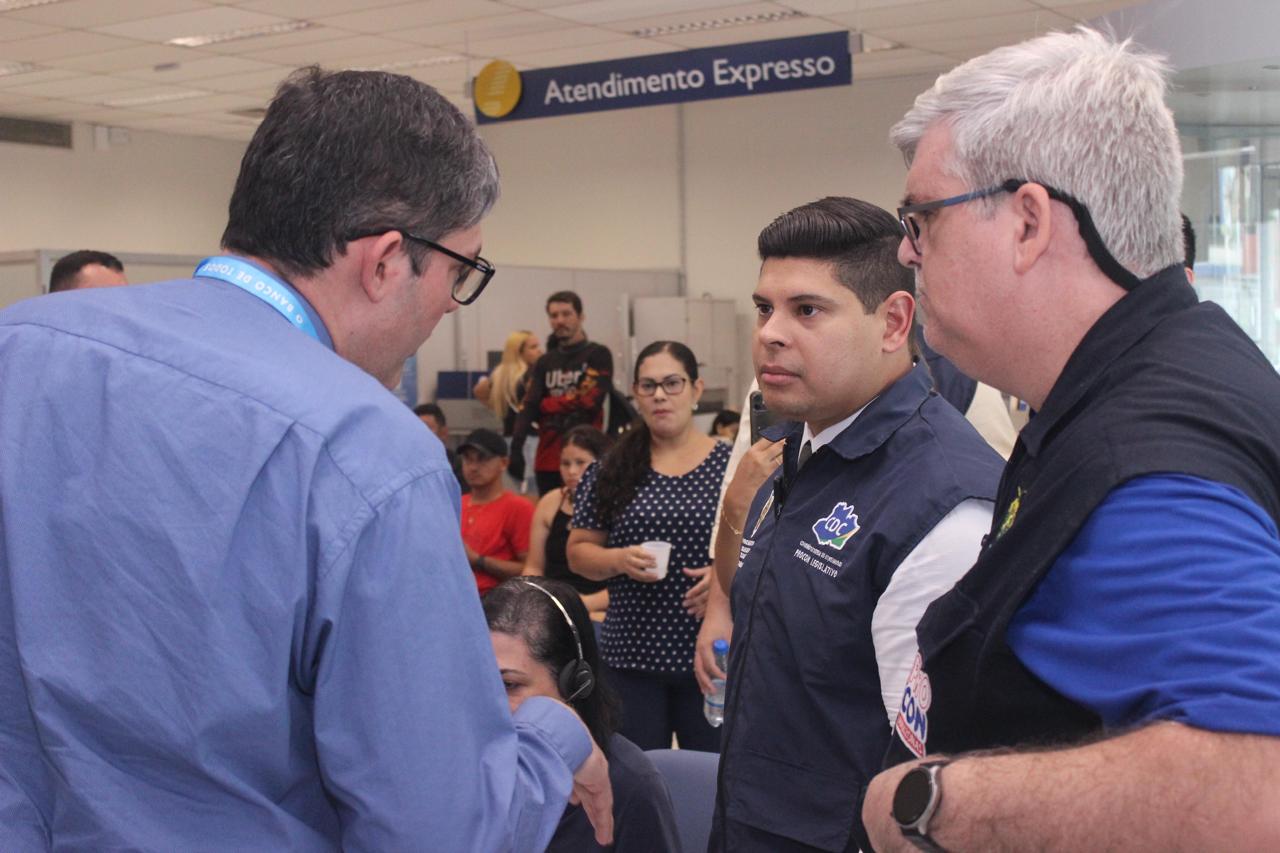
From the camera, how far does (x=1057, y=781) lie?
87 cm

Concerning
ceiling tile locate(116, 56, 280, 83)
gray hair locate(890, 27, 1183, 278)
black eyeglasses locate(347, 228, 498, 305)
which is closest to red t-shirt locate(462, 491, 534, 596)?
black eyeglasses locate(347, 228, 498, 305)

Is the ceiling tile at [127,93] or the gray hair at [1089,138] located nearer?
the gray hair at [1089,138]

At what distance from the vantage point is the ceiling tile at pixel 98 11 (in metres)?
7.68

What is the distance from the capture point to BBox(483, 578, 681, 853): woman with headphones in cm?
220

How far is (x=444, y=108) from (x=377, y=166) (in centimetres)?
10

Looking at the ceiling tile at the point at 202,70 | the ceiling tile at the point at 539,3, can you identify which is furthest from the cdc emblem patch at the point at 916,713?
the ceiling tile at the point at 202,70

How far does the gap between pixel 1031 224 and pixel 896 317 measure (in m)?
0.90

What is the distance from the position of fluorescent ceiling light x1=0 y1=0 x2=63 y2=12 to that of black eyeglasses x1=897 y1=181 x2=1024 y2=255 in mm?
7820

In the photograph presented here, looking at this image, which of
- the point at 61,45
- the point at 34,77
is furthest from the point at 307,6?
the point at 34,77

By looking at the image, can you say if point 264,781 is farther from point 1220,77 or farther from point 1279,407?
point 1220,77

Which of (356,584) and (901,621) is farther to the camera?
(901,621)

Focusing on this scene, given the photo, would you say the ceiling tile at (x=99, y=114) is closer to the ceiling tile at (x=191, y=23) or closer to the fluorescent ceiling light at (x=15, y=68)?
the fluorescent ceiling light at (x=15, y=68)

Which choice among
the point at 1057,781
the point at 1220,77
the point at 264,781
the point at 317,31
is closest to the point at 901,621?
the point at 1057,781

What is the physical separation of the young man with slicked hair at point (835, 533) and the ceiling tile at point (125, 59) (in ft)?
26.9
